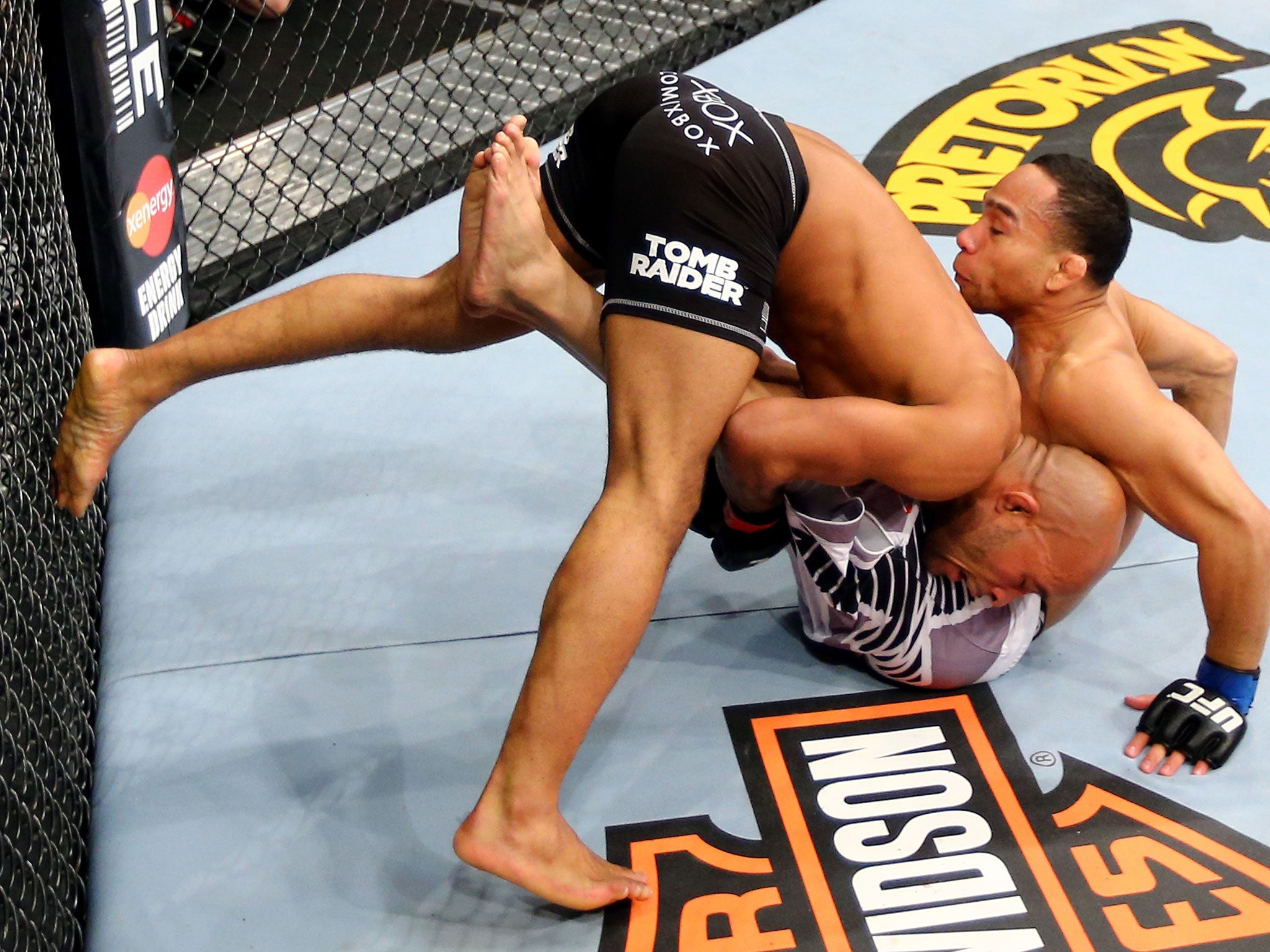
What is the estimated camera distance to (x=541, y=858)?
169cm

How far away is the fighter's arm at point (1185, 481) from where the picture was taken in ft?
6.07

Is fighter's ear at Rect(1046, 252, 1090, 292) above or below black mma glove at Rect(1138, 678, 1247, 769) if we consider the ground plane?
above

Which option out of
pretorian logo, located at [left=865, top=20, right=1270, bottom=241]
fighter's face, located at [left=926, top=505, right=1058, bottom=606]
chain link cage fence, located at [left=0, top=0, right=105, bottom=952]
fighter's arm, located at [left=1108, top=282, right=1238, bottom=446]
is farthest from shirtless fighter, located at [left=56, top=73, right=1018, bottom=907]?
pretorian logo, located at [left=865, top=20, right=1270, bottom=241]

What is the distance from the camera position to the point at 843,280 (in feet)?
5.97

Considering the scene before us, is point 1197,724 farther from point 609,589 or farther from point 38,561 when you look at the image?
point 38,561

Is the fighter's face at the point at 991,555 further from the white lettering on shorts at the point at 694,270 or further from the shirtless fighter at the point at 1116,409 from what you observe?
the white lettering on shorts at the point at 694,270

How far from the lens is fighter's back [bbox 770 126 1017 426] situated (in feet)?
5.90

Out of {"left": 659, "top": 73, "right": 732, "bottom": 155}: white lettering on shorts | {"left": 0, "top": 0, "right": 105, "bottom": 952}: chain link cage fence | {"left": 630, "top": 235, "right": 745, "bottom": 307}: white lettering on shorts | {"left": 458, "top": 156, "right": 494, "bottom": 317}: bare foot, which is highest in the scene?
{"left": 659, "top": 73, "right": 732, "bottom": 155}: white lettering on shorts

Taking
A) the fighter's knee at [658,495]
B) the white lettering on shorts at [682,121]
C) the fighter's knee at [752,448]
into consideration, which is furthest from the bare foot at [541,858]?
the white lettering on shorts at [682,121]

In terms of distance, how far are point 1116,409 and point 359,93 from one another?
7.95 feet

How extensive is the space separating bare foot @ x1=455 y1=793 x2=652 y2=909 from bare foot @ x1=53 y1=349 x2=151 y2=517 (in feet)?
2.42

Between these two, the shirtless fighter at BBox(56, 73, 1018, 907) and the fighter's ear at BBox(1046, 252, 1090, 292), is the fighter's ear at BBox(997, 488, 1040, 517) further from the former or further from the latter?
the fighter's ear at BBox(1046, 252, 1090, 292)

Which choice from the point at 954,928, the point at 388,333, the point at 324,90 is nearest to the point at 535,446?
the point at 388,333

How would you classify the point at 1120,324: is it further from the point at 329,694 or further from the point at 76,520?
the point at 76,520
